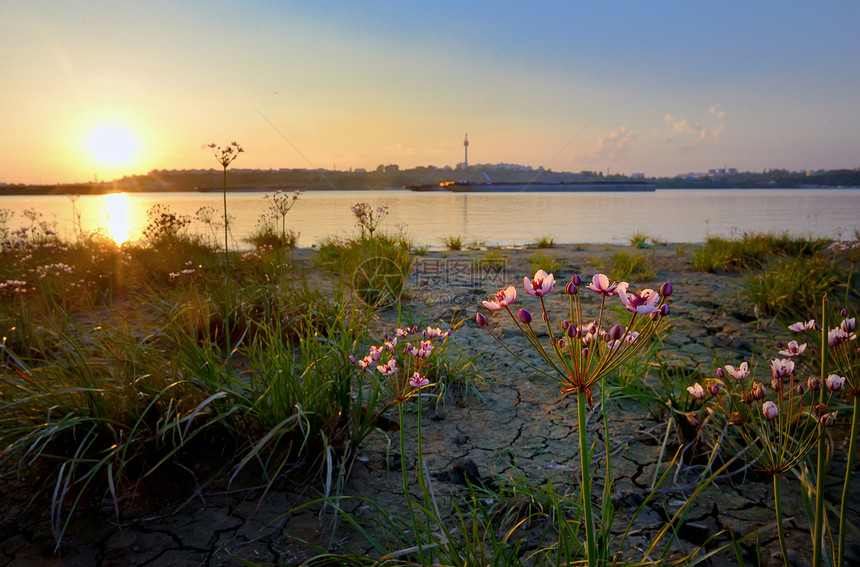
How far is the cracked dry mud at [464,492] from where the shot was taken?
5.40 feet

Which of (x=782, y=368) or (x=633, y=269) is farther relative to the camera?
(x=633, y=269)

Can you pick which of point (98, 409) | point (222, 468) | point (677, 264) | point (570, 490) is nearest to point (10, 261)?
point (98, 409)

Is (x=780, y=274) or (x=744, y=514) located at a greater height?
(x=780, y=274)

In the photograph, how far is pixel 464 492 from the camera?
6.41 feet

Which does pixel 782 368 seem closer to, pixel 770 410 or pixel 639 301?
pixel 770 410

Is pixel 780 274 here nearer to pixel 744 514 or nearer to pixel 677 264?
pixel 677 264

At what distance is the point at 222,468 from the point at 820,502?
2.00 meters

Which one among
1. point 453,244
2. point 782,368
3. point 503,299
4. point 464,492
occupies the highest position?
point 503,299

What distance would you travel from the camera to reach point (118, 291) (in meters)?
5.28

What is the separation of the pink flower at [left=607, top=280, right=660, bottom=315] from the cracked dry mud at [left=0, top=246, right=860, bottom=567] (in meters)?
0.82

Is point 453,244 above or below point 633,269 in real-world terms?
above

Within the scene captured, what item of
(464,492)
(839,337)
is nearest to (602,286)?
(839,337)

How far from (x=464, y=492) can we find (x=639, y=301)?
1.26 metres

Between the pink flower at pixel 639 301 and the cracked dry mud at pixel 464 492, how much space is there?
2.69 feet
